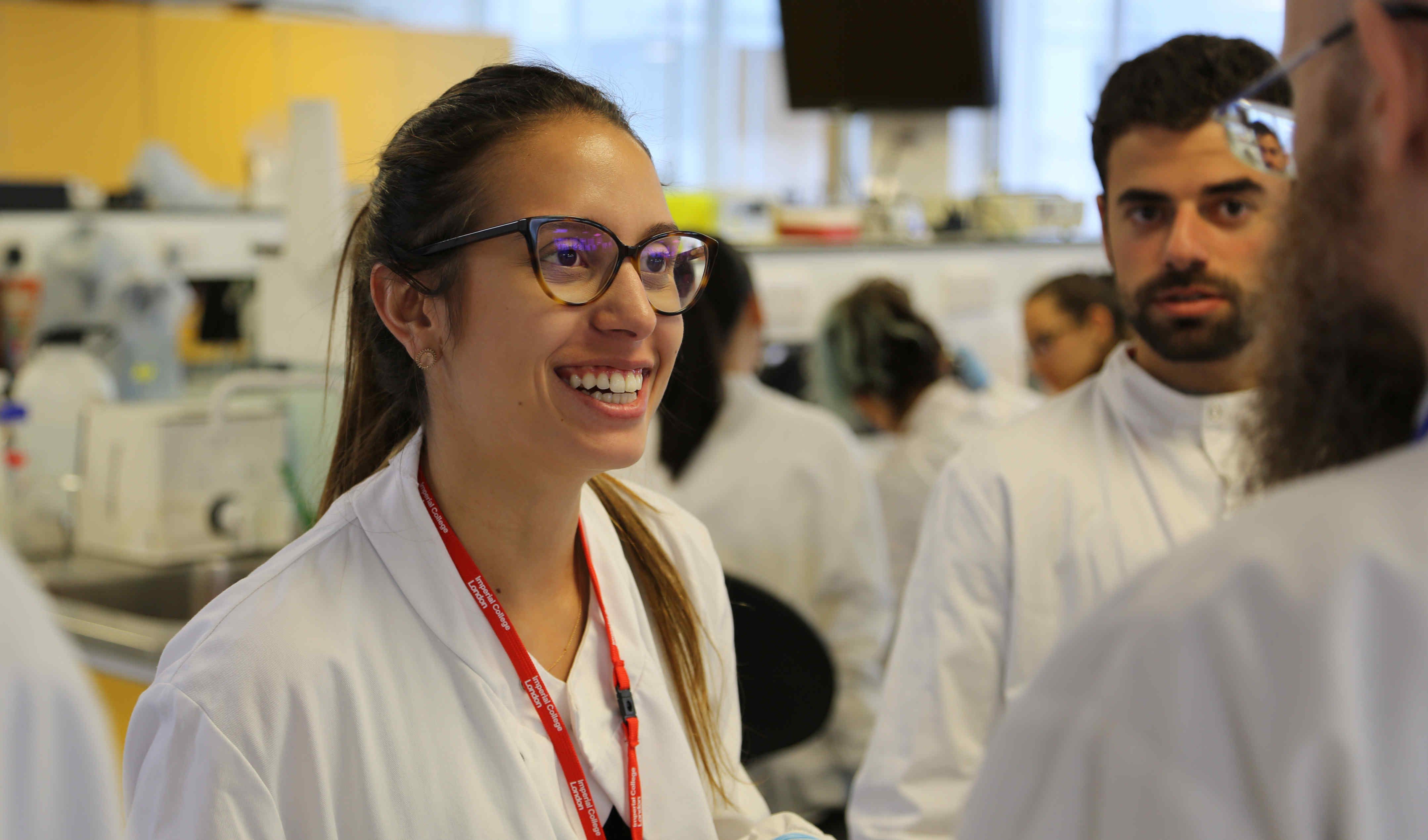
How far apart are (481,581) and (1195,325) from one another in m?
0.92

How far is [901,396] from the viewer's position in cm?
318

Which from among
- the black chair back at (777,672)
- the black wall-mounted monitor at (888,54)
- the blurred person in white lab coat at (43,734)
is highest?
the black wall-mounted monitor at (888,54)

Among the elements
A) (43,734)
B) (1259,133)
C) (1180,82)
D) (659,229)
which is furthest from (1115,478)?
(43,734)

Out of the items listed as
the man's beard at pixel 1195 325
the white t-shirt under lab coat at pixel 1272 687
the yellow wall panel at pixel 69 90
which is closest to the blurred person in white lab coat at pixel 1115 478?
the man's beard at pixel 1195 325

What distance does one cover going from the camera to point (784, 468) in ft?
8.69

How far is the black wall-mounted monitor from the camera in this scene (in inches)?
193

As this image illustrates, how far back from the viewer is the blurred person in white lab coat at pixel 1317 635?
0.50m

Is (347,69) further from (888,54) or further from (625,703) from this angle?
(625,703)

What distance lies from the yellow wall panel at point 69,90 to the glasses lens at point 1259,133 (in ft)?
20.8

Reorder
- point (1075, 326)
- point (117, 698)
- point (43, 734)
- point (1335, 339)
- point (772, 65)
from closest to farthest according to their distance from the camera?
1. point (43, 734)
2. point (1335, 339)
3. point (117, 698)
4. point (1075, 326)
5. point (772, 65)

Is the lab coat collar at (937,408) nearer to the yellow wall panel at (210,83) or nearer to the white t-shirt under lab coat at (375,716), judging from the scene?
the white t-shirt under lab coat at (375,716)

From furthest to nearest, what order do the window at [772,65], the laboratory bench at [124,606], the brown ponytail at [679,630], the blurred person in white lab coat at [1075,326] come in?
1. the window at [772,65]
2. the blurred person in white lab coat at [1075,326]
3. the laboratory bench at [124,606]
4. the brown ponytail at [679,630]

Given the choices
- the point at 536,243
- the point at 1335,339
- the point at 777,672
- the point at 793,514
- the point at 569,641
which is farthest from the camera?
the point at 793,514

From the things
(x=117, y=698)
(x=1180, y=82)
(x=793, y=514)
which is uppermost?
(x=1180, y=82)
